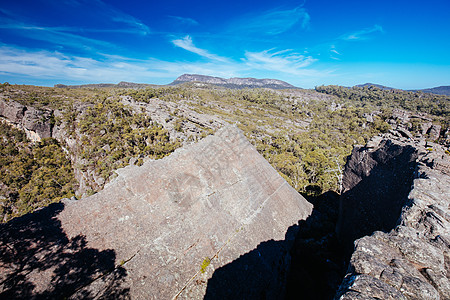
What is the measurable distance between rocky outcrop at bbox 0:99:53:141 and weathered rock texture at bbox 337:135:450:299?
225 feet

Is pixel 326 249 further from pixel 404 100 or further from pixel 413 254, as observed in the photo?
pixel 404 100

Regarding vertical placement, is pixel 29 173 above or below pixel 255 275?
below

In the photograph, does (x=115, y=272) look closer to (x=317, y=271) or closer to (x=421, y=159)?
(x=317, y=271)

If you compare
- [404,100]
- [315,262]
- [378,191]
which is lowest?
[315,262]

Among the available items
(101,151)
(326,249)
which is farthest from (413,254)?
(101,151)

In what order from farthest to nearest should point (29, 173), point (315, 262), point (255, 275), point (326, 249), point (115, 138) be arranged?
1. point (29, 173)
2. point (115, 138)
3. point (326, 249)
4. point (315, 262)
5. point (255, 275)

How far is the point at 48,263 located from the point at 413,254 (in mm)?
10220

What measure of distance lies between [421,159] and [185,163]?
10.8 meters

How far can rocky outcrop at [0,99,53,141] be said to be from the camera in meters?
47.4

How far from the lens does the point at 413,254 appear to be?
4.14 m

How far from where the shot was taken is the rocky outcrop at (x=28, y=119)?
1865 inches

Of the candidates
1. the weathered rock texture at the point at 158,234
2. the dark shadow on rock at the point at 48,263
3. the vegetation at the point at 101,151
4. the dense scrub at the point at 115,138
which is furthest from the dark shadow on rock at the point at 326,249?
the dense scrub at the point at 115,138

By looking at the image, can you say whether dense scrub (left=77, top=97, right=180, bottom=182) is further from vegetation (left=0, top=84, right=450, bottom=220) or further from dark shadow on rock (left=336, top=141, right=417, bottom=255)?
dark shadow on rock (left=336, top=141, right=417, bottom=255)

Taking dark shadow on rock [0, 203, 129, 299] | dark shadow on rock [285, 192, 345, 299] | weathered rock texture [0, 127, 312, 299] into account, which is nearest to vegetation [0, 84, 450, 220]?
dark shadow on rock [285, 192, 345, 299]
